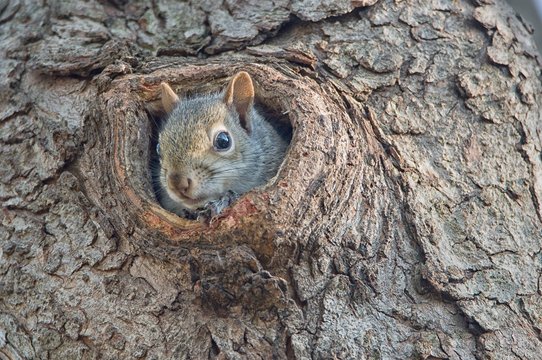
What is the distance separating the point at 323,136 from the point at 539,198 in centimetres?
95

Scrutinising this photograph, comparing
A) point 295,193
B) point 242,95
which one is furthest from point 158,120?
point 295,193

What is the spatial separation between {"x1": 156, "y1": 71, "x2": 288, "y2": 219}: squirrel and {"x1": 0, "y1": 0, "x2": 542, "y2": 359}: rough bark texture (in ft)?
0.34

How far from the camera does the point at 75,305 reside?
2350 millimetres

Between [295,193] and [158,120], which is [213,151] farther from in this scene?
[295,193]

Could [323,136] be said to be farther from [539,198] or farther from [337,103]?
[539,198]

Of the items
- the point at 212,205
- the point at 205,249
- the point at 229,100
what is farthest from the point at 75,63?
the point at 205,249

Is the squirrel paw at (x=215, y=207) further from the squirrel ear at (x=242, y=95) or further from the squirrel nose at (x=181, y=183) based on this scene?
the squirrel ear at (x=242, y=95)

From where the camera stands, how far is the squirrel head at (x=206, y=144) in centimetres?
267

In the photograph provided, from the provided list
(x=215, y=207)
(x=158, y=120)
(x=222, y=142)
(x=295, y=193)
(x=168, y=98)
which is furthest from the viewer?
(x=158, y=120)

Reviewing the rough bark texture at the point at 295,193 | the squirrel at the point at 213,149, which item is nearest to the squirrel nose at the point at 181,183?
the squirrel at the point at 213,149

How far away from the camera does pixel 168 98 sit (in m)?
2.78

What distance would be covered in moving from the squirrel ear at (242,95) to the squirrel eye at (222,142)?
0.14 meters

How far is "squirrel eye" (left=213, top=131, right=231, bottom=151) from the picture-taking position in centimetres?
287

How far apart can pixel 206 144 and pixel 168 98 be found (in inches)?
9.7
